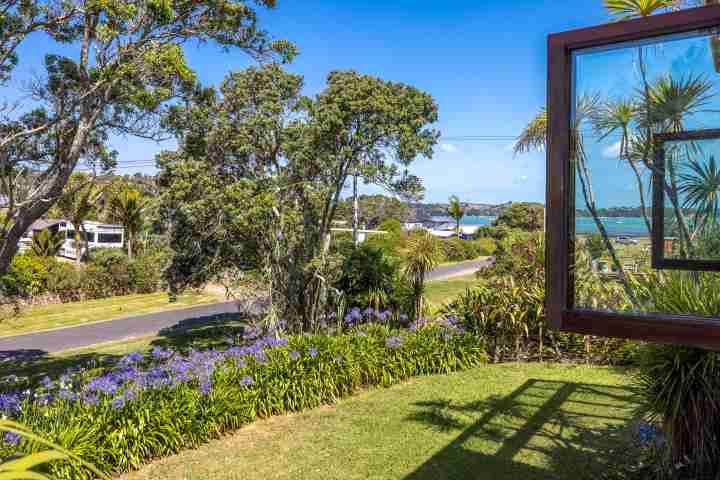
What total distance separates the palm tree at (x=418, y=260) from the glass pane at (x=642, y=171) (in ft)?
23.1

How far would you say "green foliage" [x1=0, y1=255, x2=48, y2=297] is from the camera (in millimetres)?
13031

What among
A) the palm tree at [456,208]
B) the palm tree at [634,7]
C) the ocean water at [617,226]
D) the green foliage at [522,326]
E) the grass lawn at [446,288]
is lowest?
the grass lawn at [446,288]

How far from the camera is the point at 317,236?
10359 mm

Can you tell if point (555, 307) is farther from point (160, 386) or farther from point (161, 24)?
point (161, 24)

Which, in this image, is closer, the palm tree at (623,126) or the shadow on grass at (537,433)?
the palm tree at (623,126)

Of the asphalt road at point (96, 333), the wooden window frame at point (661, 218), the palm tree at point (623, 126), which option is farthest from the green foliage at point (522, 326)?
the asphalt road at point (96, 333)

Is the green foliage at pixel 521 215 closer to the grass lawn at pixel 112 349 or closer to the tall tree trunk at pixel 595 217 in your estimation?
the grass lawn at pixel 112 349

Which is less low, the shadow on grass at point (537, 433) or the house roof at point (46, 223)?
the house roof at point (46, 223)

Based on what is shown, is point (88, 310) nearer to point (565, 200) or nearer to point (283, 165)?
point (283, 165)

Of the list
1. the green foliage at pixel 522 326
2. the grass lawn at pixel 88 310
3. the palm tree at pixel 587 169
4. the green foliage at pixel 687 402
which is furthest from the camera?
the grass lawn at pixel 88 310

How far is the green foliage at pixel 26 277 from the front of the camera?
13.0m

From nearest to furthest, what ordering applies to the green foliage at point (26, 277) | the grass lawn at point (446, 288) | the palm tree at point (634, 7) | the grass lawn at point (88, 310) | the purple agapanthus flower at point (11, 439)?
the purple agapanthus flower at point (11, 439)
the palm tree at point (634, 7)
the green foliage at point (26, 277)
the grass lawn at point (88, 310)
the grass lawn at point (446, 288)

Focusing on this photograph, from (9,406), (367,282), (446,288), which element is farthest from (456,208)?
(9,406)

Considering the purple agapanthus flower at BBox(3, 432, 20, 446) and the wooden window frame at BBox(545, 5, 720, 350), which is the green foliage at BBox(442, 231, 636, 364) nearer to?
the wooden window frame at BBox(545, 5, 720, 350)
